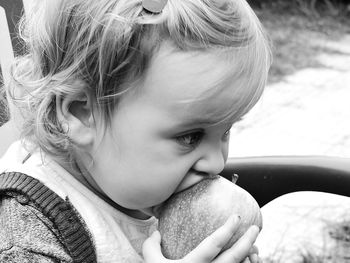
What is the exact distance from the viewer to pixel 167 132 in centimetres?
109

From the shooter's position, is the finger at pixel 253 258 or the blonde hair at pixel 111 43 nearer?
the blonde hair at pixel 111 43

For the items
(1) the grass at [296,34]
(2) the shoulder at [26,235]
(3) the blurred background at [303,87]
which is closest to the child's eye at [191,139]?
(2) the shoulder at [26,235]

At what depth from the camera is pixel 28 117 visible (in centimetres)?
125

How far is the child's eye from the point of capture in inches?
43.7

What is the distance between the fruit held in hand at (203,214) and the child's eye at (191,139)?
7 centimetres

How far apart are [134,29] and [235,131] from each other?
92.6 inches

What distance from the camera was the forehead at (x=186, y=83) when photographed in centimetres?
107

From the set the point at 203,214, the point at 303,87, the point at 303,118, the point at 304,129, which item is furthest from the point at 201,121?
the point at 303,87

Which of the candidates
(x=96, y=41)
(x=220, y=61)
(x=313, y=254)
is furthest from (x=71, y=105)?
(x=313, y=254)

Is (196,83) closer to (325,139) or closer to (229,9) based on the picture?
(229,9)

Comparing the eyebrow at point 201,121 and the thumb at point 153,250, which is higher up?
the eyebrow at point 201,121

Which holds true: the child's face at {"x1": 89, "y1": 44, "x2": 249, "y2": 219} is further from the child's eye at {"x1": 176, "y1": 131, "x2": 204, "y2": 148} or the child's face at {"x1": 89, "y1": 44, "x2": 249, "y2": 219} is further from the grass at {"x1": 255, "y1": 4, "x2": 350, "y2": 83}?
the grass at {"x1": 255, "y1": 4, "x2": 350, "y2": 83}

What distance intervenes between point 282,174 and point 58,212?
565mm

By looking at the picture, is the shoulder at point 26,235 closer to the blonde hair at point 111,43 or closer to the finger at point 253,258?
the blonde hair at point 111,43
